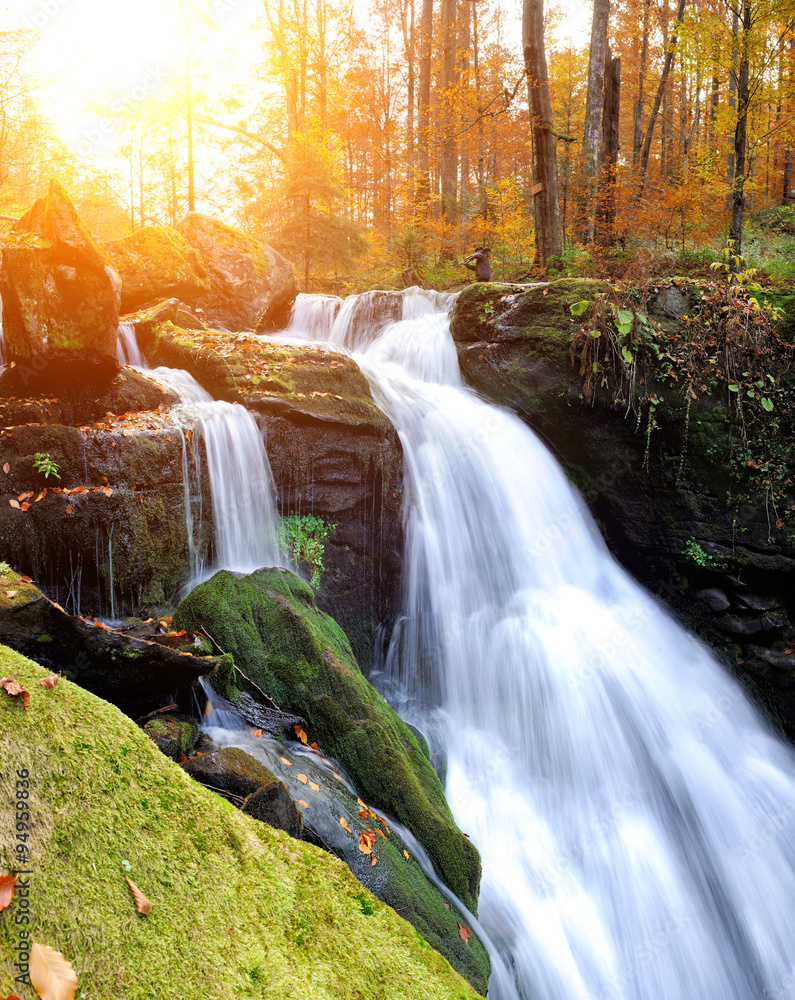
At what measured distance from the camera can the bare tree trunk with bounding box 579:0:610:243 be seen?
41.3 feet

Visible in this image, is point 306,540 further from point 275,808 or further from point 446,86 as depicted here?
point 446,86

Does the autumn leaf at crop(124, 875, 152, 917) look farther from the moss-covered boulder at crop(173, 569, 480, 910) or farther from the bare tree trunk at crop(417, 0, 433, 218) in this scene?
the bare tree trunk at crop(417, 0, 433, 218)

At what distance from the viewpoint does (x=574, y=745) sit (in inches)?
204

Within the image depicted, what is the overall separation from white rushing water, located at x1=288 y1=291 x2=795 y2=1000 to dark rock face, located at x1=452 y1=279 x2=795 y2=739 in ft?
1.25

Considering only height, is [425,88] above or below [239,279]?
above

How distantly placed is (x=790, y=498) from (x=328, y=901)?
7.65 metres

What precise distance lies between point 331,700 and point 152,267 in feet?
31.7

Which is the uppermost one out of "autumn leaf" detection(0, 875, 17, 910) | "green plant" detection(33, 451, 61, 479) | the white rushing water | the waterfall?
the waterfall

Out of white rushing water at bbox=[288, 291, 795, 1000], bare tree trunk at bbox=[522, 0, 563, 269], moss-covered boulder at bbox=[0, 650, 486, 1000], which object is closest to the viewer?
moss-covered boulder at bbox=[0, 650, 486, 1000]

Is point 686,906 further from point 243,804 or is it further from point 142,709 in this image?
point 142,709

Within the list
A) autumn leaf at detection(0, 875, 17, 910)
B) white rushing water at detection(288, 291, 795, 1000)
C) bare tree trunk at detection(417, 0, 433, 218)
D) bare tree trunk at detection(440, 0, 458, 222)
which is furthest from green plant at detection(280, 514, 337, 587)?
bare tree trunk at detection(417, 0, 433, 218)

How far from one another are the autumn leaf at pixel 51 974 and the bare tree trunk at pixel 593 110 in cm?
1419

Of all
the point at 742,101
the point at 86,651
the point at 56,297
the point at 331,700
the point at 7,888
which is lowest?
the point at 331,700

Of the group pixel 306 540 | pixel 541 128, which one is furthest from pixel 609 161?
pixel 306 540
